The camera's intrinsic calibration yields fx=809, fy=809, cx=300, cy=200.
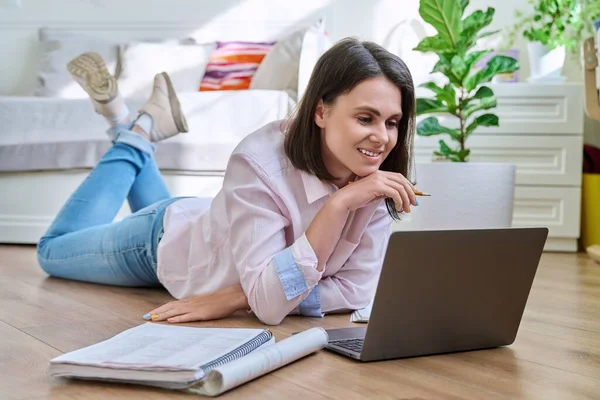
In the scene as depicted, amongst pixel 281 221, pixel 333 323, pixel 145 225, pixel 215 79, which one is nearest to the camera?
pixel 281 221

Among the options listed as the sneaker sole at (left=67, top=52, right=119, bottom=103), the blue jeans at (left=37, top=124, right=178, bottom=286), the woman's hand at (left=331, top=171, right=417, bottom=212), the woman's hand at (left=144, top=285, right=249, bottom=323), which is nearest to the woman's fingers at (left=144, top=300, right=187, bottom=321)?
the woman's hand at (left=144, top=285, right=249, bottom=323)

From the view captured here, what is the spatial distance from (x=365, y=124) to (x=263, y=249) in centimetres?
31

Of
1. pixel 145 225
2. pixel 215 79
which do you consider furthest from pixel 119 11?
pixel 145 225

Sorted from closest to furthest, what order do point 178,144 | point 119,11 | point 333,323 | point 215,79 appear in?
point 333,323
point 178,144
point 215,79
point 119,11

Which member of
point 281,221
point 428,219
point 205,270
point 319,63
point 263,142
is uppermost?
point 319,63

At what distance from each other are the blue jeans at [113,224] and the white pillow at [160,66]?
1.55 metres

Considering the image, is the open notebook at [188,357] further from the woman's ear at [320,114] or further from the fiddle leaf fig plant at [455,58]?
the fiddle leaf fig plant at [455,58]

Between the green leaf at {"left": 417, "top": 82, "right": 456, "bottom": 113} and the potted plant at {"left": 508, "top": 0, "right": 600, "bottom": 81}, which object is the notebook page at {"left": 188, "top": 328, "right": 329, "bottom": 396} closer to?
the green leaf at {"left": 417, "top": 82, "right": 456, "bottom": 113}

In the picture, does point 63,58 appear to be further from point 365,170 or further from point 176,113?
point 365,170

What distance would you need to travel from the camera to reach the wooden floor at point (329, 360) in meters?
1.19

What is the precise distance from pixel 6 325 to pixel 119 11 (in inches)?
121

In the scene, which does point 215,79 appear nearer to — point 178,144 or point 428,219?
point 178,144

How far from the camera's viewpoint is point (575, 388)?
1255mm

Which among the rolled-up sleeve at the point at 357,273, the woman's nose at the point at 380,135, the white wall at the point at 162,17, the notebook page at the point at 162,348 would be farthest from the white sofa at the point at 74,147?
the notebook page at the point at 162,348
